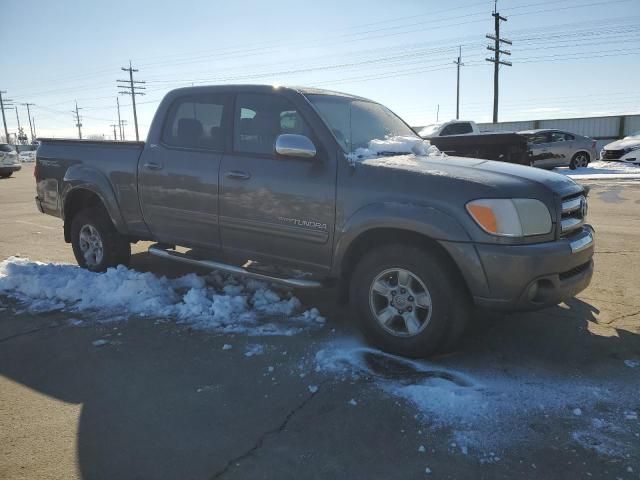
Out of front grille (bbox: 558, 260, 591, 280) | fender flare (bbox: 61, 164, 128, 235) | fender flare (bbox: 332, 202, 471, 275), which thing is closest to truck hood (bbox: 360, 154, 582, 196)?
fender flare (bbox: 332, 202, 471, 275)

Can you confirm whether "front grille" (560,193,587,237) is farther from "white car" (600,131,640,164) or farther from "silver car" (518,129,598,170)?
"white car" (600,131,640,164)

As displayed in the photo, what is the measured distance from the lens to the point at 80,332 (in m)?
4.15

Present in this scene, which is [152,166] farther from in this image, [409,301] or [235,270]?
[409,301]

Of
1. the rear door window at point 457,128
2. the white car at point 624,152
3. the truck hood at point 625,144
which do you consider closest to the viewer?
the rear door window at point 457,128

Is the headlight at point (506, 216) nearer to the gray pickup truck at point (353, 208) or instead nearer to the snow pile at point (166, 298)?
the gray pickup truck at point (353, 208)

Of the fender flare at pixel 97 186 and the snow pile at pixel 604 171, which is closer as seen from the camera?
the fender flare at pixel 97 186

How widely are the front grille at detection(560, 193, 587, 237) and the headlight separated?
305 mm

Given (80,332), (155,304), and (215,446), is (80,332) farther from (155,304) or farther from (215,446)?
(215,446)

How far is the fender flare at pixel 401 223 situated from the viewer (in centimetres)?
328

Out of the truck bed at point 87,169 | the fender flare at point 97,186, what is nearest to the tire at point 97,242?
the fender flare at point 97,186

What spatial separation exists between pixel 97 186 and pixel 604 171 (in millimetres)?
19147

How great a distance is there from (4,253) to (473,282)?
21.4 feet

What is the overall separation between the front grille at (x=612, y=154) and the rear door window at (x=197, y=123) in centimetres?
2011

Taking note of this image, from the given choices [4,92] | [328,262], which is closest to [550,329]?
[328,262]
